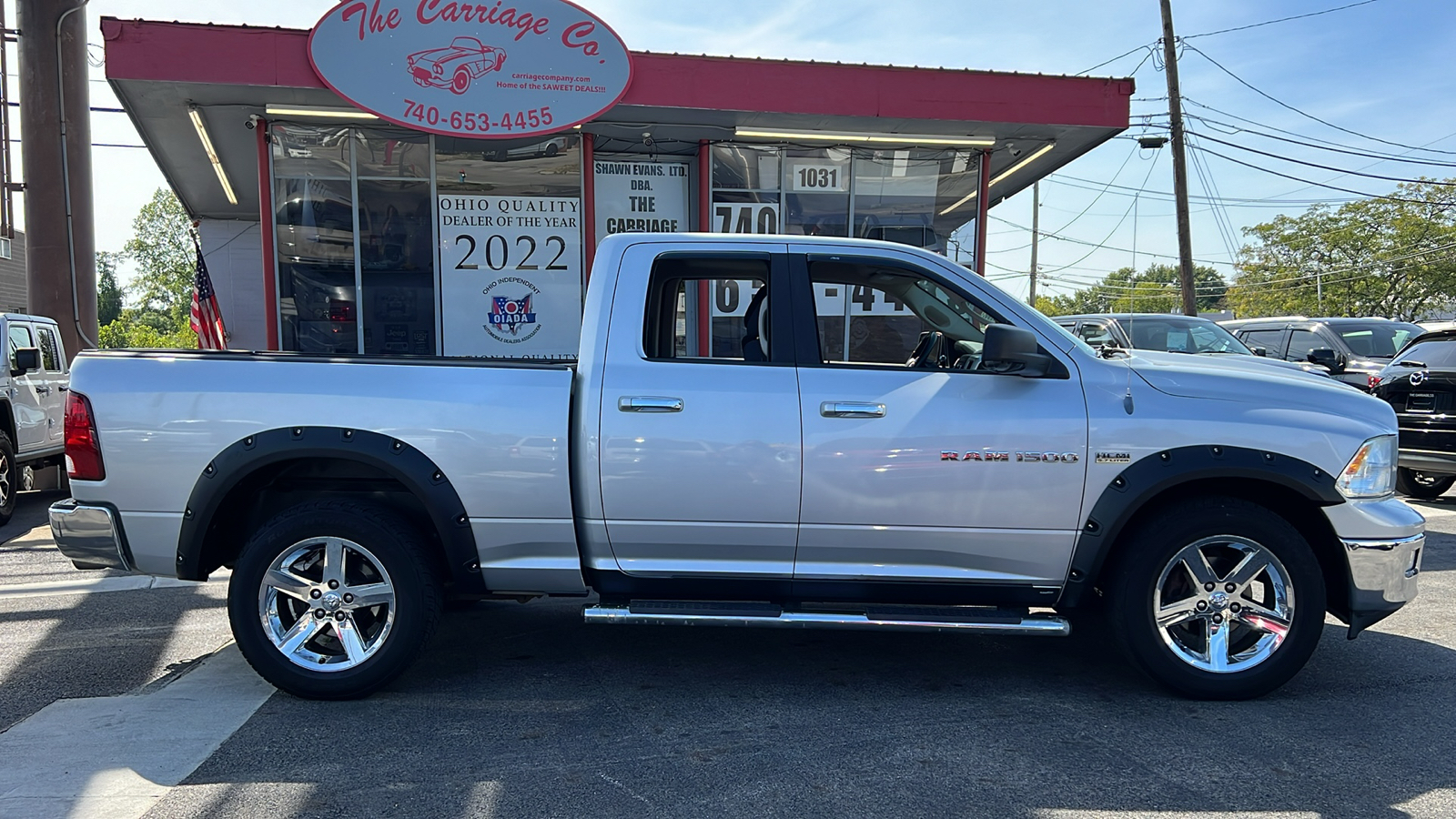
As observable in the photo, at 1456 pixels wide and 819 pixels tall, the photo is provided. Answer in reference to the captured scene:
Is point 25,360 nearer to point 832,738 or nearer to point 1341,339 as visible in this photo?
point 832,738

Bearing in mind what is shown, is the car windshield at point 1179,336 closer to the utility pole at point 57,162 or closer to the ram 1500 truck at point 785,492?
the ram 1500 truck at point 785,492

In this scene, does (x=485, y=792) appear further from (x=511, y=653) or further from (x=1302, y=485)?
(x=1302, y=485)

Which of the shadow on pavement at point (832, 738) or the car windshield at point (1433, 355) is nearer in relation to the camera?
the shadow on pavement at point (832, 738)

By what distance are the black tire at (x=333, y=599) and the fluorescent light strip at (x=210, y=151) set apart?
770cm

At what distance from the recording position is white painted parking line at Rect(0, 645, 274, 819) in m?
3.15

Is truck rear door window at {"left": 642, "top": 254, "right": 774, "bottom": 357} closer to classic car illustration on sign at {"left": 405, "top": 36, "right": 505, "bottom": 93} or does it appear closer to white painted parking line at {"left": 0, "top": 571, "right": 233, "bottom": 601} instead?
white painted parking line at {"left": 0, "top": 571, "right": 233, "bottom": 601}

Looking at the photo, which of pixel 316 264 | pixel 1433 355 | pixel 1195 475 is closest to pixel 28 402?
pixel 316 264

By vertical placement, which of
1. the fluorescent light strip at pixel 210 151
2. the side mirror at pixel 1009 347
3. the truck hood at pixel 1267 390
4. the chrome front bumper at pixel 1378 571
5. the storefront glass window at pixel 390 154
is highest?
the fluorescent light strip at pixel 210 151

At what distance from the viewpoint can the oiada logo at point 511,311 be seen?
36.2ft

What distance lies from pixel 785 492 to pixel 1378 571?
8.32 ft

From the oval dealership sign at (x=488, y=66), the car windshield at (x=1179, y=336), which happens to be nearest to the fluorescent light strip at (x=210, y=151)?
the oval dealership sign at (x=488, y=66)

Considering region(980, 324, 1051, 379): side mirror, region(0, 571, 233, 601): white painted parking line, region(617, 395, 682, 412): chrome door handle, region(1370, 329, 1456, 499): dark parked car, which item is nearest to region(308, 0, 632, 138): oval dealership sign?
region(0, 571, 233, 601): white painted parking line

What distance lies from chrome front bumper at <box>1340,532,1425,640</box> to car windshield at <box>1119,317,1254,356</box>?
273 inches

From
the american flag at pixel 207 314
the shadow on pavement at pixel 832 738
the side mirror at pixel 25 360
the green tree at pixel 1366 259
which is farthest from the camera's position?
the green tree at pixel 1366 259
